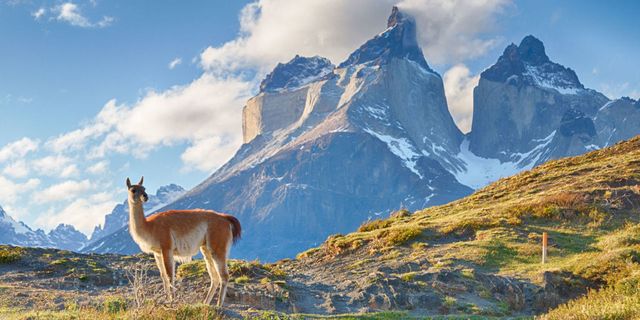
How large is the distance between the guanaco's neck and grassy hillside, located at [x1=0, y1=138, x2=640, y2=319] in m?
1.50

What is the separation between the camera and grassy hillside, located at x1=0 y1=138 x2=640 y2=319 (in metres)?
15.3

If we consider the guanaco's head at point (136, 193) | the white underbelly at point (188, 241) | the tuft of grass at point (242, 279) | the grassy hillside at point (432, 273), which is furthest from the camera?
the tuft of grass at point (242, 279)

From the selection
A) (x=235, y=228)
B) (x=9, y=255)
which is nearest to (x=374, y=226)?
(x=9, y=255)

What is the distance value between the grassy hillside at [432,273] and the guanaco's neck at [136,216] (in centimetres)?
150

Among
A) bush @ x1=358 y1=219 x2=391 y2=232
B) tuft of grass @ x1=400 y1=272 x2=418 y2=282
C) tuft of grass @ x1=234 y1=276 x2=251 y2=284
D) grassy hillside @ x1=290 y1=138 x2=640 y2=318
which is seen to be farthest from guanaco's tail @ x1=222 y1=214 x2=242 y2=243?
bush @ x1=358 y1=219 x2=391 y2=232

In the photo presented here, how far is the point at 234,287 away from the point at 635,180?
2398 centimetres

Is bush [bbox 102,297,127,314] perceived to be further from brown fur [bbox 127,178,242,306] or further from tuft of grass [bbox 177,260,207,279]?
tuft of grass [bbox 177,260,207,279]

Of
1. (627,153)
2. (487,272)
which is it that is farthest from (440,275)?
(627,153)

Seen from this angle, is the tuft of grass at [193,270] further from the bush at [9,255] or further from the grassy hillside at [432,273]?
the bush at [9,255]

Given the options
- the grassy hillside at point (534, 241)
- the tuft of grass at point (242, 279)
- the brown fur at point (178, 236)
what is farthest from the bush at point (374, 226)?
the brown fur at point (178, 236)

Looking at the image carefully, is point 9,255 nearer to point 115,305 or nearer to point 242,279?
point 242,279

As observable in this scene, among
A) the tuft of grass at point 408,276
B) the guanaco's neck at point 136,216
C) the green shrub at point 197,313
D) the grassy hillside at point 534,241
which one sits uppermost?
the grassy hillside at point 534,241

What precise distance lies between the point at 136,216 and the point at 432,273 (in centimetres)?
1081

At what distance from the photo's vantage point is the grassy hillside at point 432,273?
15.3 metres
